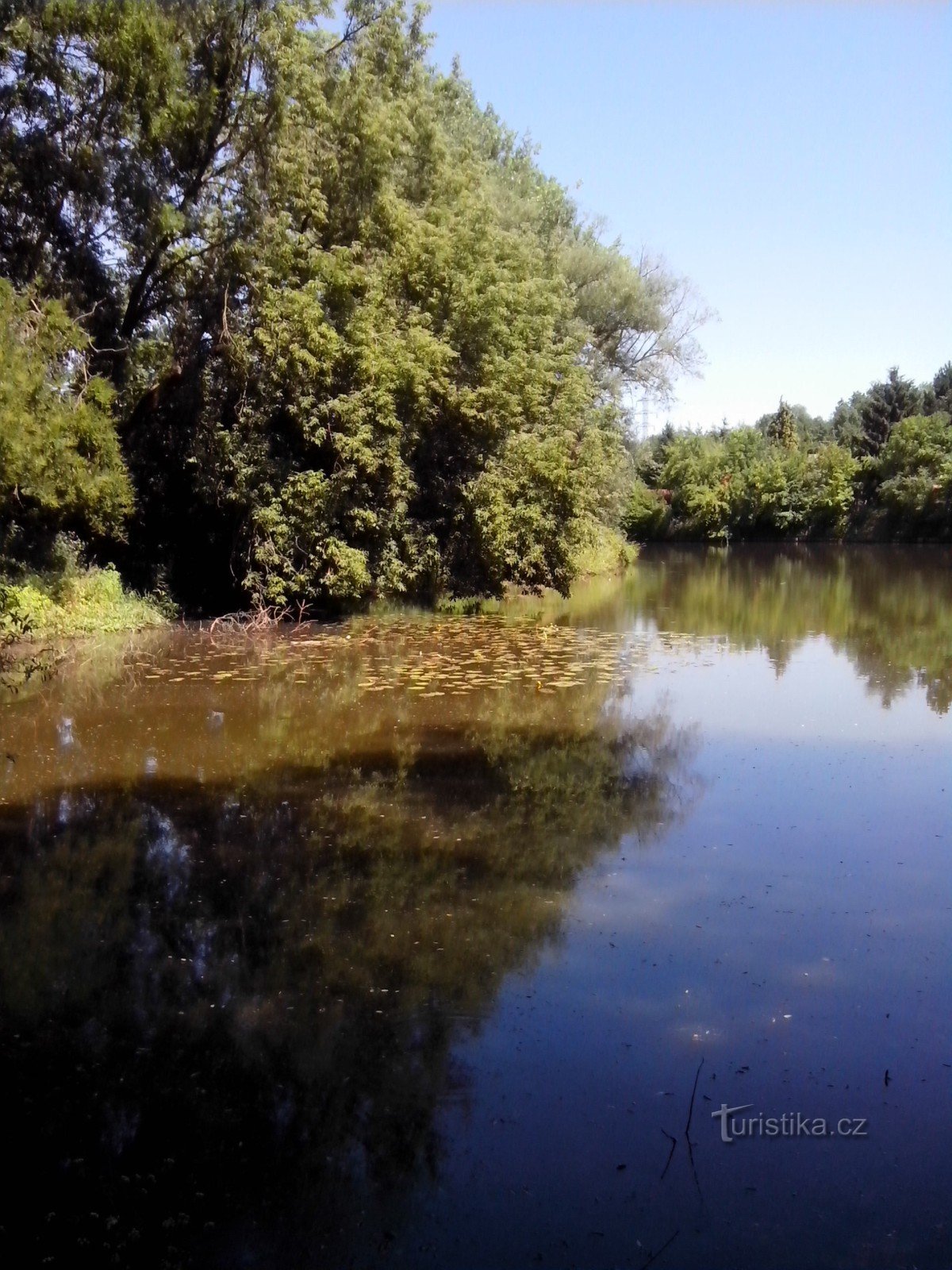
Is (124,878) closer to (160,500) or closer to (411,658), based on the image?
(411,658)

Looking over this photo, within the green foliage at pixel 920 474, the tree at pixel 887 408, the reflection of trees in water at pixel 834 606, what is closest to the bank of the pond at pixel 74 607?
the reflection of trees in water at pixel 834 606

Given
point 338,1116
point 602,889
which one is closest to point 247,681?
point 602,889

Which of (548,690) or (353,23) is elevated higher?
(353,23)

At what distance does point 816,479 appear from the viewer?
56219 mm

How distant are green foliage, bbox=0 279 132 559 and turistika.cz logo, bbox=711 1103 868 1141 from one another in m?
13.9

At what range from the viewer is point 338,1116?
425 centimetres

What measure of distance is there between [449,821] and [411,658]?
8.02 metres

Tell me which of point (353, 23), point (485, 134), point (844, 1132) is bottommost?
point (844, 1132)

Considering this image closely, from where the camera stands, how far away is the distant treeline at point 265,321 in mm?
18297

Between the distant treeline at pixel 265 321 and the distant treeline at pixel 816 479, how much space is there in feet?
94.5

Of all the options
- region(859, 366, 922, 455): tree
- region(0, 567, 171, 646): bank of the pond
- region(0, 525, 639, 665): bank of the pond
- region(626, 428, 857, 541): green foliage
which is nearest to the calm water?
region(0, 525, 639, 665): bank of the pond

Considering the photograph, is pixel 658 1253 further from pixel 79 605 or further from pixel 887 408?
pixel 887 408

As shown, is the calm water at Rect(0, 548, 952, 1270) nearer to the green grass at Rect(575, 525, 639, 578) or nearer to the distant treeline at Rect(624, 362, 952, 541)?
the green grass at Rect(575, 525, 639, 578)

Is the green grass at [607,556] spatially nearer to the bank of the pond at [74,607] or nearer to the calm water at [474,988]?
the bank of the pond at [74,607]
